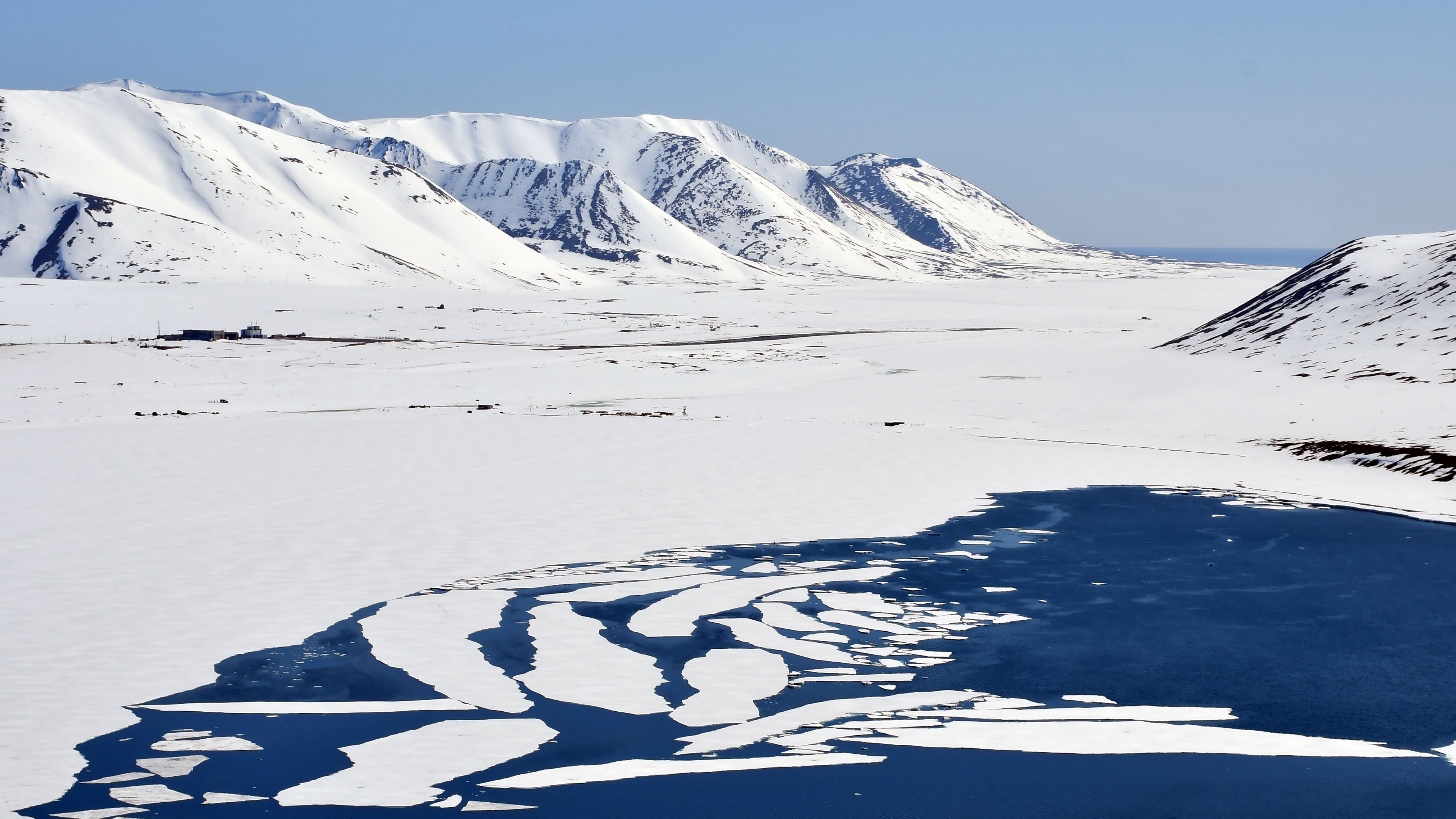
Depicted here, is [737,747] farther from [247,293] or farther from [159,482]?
[247,293]

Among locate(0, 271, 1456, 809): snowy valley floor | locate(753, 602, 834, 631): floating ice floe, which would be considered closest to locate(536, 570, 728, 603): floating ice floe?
locate(753, 602, 834, 631): floating ice floe

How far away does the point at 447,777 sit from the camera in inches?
366

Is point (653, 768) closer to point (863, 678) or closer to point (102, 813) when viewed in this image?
point (863, 678)

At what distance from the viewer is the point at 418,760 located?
31.6 feet

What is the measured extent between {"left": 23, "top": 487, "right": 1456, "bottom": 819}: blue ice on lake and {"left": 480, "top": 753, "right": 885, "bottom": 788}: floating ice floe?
33 millimetres

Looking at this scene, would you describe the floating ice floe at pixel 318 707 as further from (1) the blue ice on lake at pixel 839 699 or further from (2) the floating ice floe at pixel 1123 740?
(2) the floating ice floe at pixel 1123 740

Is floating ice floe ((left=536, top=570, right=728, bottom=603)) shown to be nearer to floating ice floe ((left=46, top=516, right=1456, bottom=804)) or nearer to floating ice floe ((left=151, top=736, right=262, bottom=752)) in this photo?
floating ice floe ((left=46, top=516, right=1456, bottom=804))

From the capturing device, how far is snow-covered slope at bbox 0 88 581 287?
4759 inches

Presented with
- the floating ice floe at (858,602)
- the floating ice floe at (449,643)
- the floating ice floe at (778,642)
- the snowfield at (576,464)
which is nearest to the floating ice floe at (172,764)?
the snowfield at (576,464)

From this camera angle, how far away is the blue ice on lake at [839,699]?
30.0ft

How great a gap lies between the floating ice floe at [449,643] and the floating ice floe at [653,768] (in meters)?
1.47

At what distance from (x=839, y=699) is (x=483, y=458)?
16.1 metres

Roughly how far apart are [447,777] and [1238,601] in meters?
10.4

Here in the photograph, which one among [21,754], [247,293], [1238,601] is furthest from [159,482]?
[247,293]
